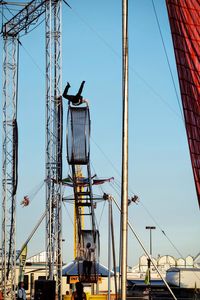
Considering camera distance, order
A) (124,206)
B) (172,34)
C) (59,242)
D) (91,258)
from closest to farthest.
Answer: (124,206) < (172,34) < (59,242) < (91,258)

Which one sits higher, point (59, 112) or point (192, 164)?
point (59, 112)

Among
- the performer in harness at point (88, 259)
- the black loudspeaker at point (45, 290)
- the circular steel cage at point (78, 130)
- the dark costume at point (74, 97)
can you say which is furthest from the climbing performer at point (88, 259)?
the dark costume at point (74, 97)

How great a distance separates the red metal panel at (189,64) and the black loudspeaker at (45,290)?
16.9 metres

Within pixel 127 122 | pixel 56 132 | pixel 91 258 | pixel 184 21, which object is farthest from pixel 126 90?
pixel 91 258

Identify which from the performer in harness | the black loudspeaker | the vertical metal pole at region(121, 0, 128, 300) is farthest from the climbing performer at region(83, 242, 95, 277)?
the vertical metal pole at region(121, 0, 128, 300)

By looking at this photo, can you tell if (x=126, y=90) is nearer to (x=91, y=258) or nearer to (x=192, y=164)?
(x=192, y=164)

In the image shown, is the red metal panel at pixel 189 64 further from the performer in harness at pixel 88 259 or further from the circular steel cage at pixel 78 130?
the performer in harness at pixel 88 259

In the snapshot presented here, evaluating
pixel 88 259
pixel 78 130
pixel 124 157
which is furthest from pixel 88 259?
pixel 124 157

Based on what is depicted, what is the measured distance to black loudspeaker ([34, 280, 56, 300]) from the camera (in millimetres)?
33178

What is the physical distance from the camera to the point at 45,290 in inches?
1315

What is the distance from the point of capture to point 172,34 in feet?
61.3

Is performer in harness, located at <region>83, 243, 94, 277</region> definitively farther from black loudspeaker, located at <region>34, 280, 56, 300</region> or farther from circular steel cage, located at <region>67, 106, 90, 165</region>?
circular steel cage, located at <region>67, 106, 90, 165</region>

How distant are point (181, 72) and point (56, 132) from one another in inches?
805

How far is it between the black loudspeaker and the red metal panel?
16.9 metres
